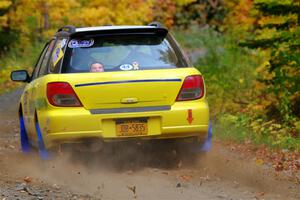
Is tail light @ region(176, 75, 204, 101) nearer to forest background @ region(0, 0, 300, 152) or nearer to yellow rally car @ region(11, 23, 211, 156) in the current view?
yellow rally car @ region(11, 23, 211, 156)

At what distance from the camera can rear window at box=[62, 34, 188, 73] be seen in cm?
873

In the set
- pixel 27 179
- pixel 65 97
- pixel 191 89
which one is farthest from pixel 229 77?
pixel 27 179

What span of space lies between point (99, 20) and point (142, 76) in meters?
18.3

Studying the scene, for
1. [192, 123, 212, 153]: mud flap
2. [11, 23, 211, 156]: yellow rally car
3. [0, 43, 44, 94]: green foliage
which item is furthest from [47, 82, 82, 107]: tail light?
[0, 43, 44, 94]: green foliage

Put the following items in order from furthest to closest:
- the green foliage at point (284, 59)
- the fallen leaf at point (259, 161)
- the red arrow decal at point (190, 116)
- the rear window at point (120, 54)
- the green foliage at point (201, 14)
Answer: the green foliage at point (201, 14)
the green foliage at point (284, 59)
the fallen leaf at point (259, 161)
the rear window at point (120, 54)
the red arrow decal at point (190, 116)

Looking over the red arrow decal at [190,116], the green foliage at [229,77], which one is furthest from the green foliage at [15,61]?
the red arrow decal at [190,116]

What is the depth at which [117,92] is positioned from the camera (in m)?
8.47

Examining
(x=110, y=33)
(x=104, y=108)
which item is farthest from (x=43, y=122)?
(x=110, y=33)

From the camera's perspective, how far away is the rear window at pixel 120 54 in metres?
8.73

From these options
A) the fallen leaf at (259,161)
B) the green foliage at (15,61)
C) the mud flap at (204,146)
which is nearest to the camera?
the mud flap at (204,146)

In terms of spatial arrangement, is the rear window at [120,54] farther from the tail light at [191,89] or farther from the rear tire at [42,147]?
the rear tire at [42,147]

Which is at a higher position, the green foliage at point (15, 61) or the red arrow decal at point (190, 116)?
the red arrow decal at point (190, 116)

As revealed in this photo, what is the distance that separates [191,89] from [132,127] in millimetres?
799

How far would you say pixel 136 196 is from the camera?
7.31 m
